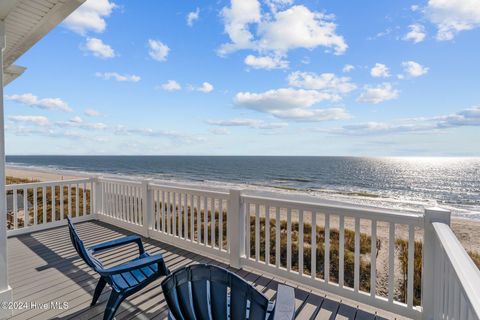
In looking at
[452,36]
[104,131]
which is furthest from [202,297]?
[104,131]

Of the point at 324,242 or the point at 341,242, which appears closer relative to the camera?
the point at 341,242

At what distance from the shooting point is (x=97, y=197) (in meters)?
5.24

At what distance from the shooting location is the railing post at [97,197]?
5.17 meters

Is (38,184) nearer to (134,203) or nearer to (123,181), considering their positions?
(123,181)

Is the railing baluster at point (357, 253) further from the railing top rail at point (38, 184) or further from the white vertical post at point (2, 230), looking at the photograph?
the railing top rail at point (38, 184)

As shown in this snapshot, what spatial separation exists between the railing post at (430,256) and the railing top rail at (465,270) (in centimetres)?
44

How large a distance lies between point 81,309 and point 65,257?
141 centimetres

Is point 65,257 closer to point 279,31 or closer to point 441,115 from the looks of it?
point 279,31

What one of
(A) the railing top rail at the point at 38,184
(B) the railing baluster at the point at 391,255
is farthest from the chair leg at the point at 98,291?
(A) the railing top rail at the point at 38,184

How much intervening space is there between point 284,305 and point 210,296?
1.28ft

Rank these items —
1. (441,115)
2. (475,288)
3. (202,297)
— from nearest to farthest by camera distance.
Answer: (475,288), (202,297), (441,115)

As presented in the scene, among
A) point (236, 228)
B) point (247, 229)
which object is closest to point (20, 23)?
point (236, 228)

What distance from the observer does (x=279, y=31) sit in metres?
7.91

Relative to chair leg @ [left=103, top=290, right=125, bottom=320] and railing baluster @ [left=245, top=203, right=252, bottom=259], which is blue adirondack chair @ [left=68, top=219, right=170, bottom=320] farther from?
railing baluster @ [left=245, top=203, right=252, bottom=259]
